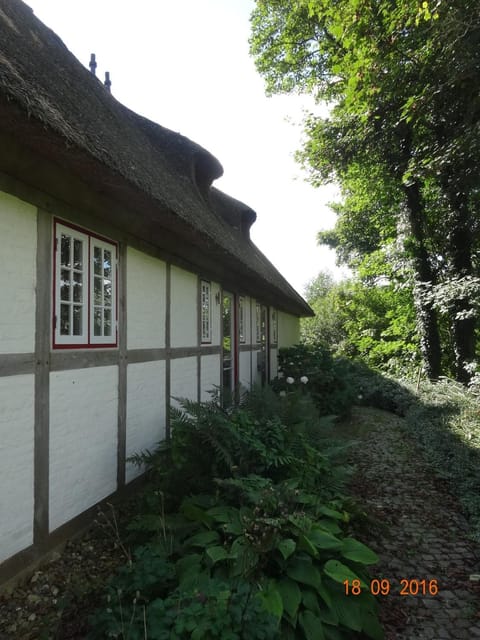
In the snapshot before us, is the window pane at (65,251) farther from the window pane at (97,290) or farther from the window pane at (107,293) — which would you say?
the window pane at (107,293)

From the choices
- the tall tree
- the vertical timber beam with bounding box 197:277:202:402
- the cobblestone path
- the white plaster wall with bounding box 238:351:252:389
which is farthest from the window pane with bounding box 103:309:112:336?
the tall tree

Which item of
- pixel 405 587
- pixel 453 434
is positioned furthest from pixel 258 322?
pixel 405 587

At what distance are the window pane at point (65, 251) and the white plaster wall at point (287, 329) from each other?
10032 mm

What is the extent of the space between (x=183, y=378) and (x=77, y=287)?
246 centimetres

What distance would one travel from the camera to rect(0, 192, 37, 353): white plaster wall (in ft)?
8.96

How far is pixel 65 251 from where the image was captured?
3.44 m

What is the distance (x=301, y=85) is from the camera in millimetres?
13070

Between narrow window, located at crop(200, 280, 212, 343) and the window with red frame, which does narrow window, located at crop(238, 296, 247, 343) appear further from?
the window with red frame

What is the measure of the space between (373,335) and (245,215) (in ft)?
36.7

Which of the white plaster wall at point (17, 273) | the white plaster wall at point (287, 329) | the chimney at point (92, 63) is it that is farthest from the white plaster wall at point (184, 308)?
the white plaster wall at point (287, 329)

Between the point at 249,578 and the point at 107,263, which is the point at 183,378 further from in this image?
the point at 249,578

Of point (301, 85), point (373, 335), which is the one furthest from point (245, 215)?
point (373, 335)

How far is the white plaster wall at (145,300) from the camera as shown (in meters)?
4.35

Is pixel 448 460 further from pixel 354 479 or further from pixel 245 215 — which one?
pixel 245 215
